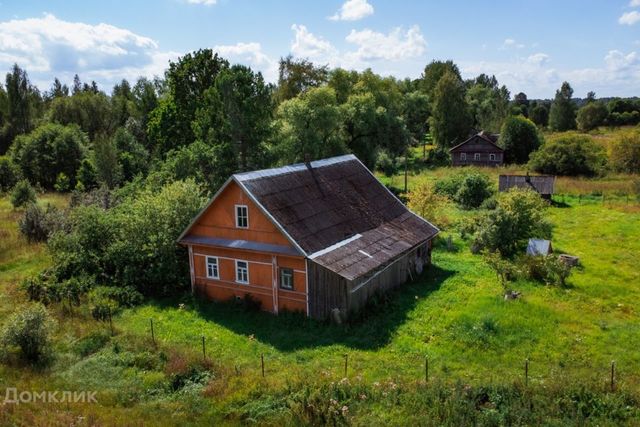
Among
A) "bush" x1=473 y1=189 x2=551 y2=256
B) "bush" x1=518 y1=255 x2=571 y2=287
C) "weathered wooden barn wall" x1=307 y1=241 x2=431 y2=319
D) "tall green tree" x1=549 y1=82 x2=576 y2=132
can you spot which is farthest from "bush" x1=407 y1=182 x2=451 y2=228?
"tall green tree" x1=549 y1=82 x2=576 y2=132

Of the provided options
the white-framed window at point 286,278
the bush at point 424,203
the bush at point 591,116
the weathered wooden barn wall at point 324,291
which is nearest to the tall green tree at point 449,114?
the bush at point 591,116

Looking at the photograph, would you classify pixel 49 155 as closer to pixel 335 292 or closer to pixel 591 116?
pixel 335 292

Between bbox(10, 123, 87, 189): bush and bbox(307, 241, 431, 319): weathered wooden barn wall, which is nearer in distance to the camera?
bbox(307, 241, 431, 319): weathered wooden barn wall

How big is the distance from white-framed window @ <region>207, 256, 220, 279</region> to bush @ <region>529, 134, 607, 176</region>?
139 ft

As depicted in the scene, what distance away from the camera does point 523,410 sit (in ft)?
38.8

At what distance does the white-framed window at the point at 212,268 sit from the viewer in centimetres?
2120

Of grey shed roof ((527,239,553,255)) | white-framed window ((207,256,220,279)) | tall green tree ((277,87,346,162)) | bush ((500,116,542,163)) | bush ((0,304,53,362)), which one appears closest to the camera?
bush ((0,304,53,362))

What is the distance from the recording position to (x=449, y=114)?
231 feet

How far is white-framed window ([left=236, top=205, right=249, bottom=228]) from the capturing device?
1986 cm

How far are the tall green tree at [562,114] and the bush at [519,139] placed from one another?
4211 centimetres

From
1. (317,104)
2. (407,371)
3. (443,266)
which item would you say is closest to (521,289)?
(443,266)

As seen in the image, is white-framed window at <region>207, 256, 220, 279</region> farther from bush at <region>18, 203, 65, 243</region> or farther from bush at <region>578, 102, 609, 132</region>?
bush at <region>578, 102, 609, 132</region>

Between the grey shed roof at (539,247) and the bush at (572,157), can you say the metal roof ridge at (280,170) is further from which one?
the bush at (572,157)

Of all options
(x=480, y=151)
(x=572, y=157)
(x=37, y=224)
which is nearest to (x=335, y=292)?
(x=37, y=224)
